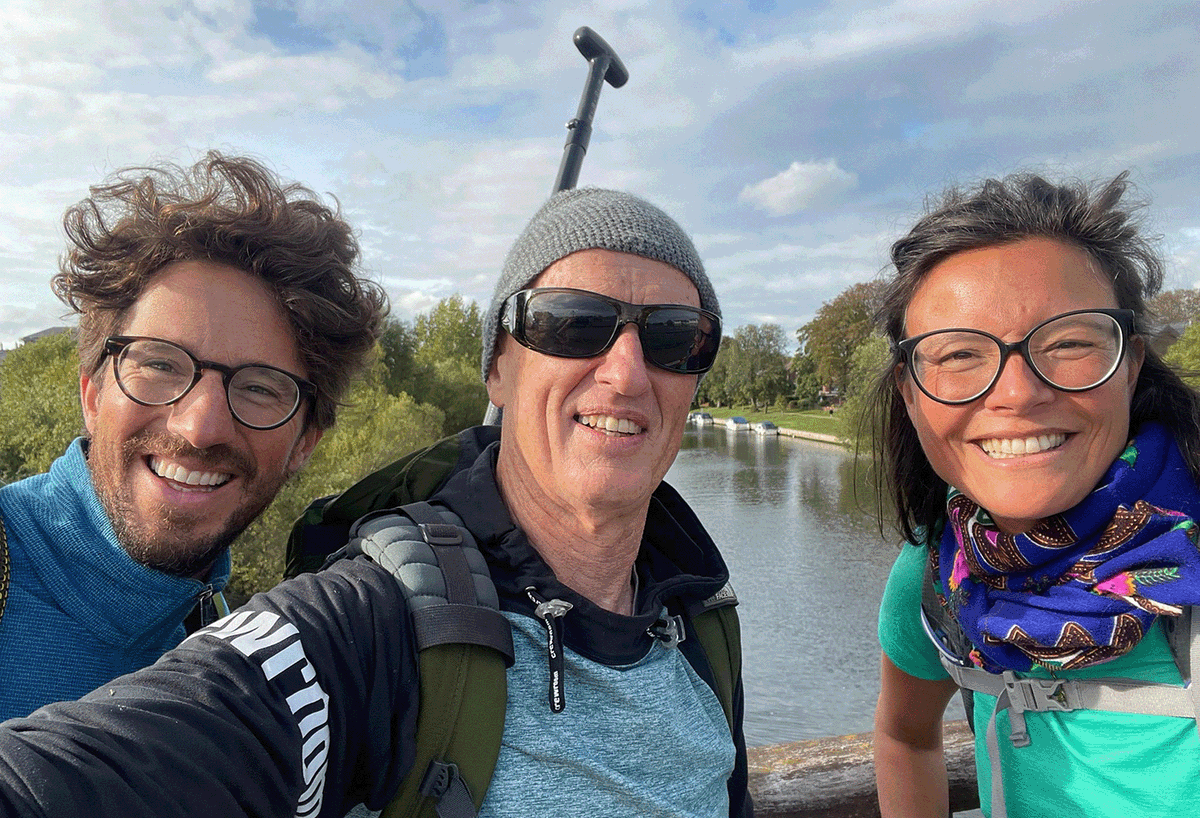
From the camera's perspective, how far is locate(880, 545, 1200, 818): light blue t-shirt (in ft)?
5.13

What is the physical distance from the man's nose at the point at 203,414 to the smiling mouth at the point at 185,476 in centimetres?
8

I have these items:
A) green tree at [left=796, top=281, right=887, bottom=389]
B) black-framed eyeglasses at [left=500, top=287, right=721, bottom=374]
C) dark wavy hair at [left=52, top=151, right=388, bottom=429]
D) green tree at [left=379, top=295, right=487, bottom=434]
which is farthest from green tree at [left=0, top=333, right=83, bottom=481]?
green tree at [left=796, top=281, right=887, bottom=389]

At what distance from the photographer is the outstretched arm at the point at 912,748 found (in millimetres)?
2207

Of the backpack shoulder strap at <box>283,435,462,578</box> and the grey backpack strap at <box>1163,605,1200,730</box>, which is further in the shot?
the backpack shoulder strap at <box>283,435,462,578</box>

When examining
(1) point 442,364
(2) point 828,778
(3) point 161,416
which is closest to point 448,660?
(3) point 161,416

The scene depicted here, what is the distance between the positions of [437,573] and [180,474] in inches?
38.6

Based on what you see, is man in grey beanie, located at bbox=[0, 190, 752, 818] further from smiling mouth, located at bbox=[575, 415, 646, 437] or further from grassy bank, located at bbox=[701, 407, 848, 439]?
grassy bank, located at bbox=[701, 407, 848, 439]

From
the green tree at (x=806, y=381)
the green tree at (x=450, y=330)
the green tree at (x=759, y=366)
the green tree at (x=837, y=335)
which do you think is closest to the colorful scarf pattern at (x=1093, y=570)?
the green tree at (x=450, y=330)

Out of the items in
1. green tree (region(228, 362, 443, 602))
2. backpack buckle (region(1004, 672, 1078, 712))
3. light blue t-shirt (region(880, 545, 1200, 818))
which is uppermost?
backpack buckle (region(1004, 672, 1078, 712))

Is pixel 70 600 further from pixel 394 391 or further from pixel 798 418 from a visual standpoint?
pixel 798 418

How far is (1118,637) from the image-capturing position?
62.4 inches

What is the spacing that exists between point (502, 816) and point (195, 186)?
1.93 m

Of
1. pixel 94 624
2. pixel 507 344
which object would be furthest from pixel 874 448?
pixel 94 624

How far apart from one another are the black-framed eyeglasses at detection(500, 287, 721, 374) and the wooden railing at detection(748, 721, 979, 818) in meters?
1.46
